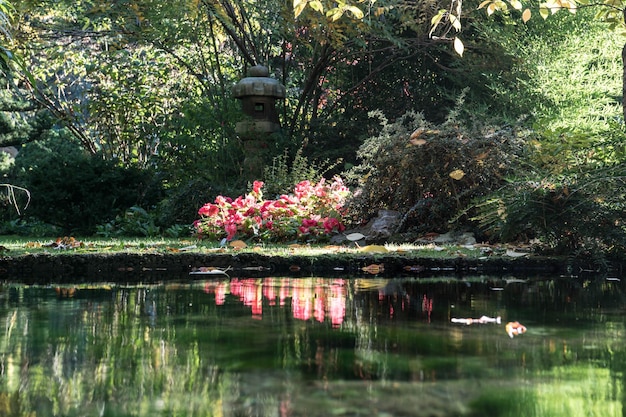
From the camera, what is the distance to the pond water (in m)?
2.01

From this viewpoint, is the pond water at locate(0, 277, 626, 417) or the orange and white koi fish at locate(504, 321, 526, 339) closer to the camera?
the pond water at locate(0, 277, 626, 417)

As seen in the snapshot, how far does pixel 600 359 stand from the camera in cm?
264

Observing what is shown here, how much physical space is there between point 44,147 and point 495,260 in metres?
10.9

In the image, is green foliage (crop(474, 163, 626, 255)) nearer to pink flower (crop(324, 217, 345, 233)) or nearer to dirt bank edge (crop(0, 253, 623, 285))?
dirt bank edge (crop(0, 253, 623, 285))

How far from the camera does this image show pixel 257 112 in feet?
39.1

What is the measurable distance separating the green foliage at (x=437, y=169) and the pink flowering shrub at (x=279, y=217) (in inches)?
15.7

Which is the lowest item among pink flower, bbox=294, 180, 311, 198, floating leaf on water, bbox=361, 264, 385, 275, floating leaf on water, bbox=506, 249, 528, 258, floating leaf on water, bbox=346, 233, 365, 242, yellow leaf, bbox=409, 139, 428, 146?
floating leaf on water, bbox=361, 264, 385, 275

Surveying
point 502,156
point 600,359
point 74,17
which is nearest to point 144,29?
point 74,17

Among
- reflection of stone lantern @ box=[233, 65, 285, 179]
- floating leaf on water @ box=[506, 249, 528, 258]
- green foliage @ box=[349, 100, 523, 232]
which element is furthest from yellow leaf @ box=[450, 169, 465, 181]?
reflection of stone lantern @ box=[233, 65, 285, 179]

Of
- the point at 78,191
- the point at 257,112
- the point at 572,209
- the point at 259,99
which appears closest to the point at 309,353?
the point at 572,209

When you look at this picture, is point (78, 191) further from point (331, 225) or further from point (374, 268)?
point (374, 268)

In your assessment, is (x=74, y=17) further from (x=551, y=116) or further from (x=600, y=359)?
(x=600, y=359)

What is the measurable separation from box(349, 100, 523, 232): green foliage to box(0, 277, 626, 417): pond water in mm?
3496

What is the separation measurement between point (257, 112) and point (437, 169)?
4.45 m
